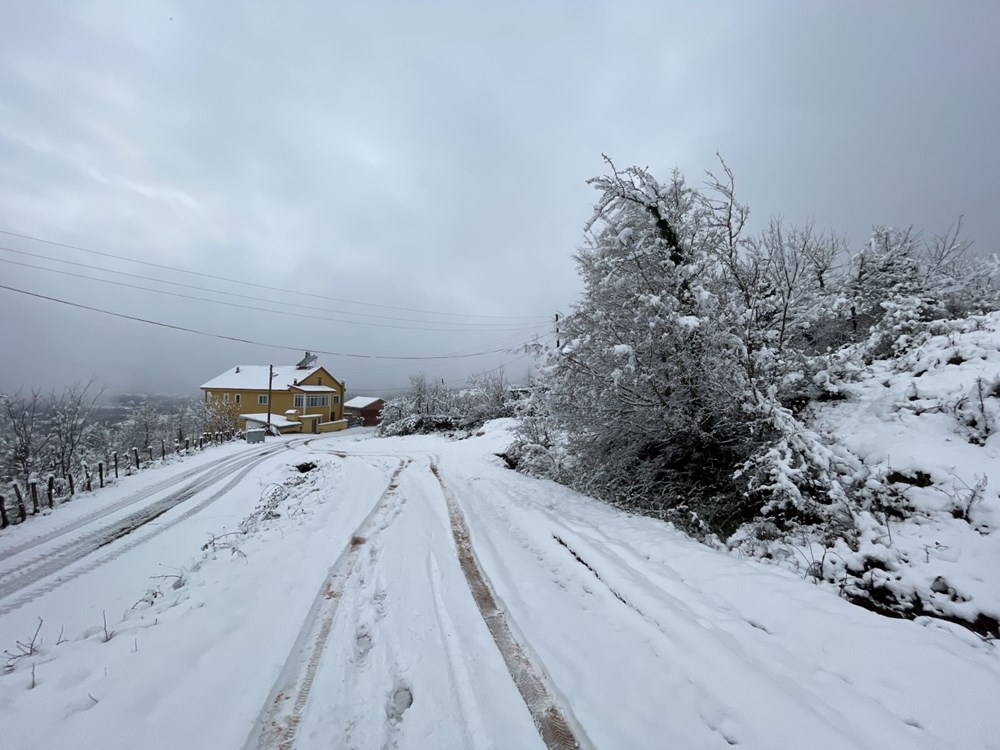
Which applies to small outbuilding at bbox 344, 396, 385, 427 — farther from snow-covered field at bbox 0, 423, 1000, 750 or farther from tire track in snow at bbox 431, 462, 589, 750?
tire track in snow at bbox 431, 462, 589, 750

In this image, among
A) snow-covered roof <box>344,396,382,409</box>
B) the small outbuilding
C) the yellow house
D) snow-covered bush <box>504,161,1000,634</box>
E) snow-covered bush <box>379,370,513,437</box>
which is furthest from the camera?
snow-covered roof <box>344,396,382,409</box>

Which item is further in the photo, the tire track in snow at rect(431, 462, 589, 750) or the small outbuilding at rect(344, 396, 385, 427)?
the small outbuilding at rect(344, 396, 385, 427)

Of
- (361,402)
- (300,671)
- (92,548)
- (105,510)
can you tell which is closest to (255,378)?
(361,402)

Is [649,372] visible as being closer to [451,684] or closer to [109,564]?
[451,684]

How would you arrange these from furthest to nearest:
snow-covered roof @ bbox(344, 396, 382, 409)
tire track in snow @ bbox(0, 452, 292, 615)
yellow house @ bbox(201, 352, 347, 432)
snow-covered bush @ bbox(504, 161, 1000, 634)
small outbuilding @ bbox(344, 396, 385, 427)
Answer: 1. snow-covered roof @ bbox(344, 396, 382, 409)
2. small outbuilding @ bbox(344, 396, 385, 427)
3. yellow house @ bbox(201, 352, 347, 432)
4. tire track in snow @ bbox(0, 452, 292, 615)
5. snow-covered bush @ bbox(504, 161, 1000, 634)

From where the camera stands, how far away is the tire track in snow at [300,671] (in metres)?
2.31

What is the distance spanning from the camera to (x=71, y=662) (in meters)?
3.04

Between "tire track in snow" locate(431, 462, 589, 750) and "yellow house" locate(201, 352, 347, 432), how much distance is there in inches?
1917

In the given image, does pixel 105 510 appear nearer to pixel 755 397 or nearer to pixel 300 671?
pixel 300 671

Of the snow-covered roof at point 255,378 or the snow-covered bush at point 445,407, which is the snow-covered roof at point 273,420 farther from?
the snow-covered bush at point 445,407

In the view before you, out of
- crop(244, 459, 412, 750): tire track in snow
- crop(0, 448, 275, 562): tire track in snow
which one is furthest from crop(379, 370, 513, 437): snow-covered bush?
crop(244, 459, 412, 750): tire track in snow

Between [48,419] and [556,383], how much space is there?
20401mm

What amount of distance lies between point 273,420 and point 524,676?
51377mm

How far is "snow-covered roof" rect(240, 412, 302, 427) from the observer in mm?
43656
